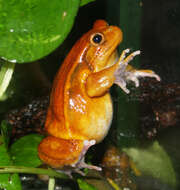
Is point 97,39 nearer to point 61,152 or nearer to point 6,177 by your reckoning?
point 61,152

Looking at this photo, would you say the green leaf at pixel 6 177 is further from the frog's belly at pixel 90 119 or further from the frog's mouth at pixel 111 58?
the frog's mouth at pixel 111 58

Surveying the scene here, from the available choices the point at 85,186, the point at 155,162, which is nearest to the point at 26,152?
the point at 85,186

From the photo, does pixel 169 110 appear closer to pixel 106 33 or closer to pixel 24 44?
pixel 106 33

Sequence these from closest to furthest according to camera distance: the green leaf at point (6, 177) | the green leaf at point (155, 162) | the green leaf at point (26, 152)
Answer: the green leaf at point (6, 177)
the green leaf at point (26, 152)
the green leaf at point (155, 162)

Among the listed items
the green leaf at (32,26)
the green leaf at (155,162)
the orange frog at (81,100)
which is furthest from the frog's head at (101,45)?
the green leaf at (155,162)

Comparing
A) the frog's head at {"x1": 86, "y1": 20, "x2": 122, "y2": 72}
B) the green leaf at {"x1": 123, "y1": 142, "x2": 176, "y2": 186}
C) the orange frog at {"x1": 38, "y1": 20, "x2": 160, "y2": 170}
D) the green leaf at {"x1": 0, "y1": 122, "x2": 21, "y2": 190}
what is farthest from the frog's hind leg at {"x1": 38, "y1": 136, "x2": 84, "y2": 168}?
the green leaf at {"x1": 123, "y1": 142, "x2": 176, "y2": 186}

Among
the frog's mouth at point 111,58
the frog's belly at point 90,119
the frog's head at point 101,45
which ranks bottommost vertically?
the frog's belly at point 90,119

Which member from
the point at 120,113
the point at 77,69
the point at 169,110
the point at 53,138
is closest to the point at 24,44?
the point at 77,69
